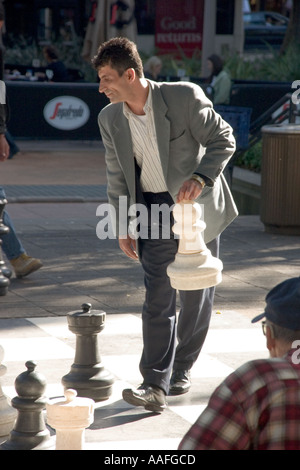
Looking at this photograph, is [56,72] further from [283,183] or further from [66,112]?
[283,183]

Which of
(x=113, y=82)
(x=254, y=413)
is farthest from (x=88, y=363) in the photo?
(x=254, y=413)

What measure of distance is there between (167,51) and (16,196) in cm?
1809

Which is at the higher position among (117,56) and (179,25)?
(117,56)

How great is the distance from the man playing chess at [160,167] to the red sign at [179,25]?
81.1 feet

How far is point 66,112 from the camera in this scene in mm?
17250

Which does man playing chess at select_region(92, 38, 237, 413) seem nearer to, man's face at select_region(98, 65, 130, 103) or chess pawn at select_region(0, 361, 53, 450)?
man's face at select_region(98, 65, 130, 103)

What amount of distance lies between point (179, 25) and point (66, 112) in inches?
534

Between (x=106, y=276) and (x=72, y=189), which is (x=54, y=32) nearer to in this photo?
(x=72, y=189)

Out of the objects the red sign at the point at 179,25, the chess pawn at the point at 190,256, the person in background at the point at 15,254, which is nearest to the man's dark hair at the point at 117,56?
the chess pawn at the point at 190,256

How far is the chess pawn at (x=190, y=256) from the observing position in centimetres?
451

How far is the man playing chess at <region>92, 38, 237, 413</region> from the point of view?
5.07 meters

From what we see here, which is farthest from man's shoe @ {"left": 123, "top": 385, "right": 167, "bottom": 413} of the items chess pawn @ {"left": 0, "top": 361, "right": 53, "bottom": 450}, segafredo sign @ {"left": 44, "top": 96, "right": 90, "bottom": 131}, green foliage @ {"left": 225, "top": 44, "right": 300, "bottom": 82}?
green foliage @ {"left": 225, "top": 44, "right": 300, "bottom": 82}

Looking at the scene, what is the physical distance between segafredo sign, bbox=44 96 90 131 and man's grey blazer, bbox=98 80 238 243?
1208cm

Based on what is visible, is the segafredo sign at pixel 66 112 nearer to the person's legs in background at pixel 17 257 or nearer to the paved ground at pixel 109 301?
the paved ground at pixel 109 301
